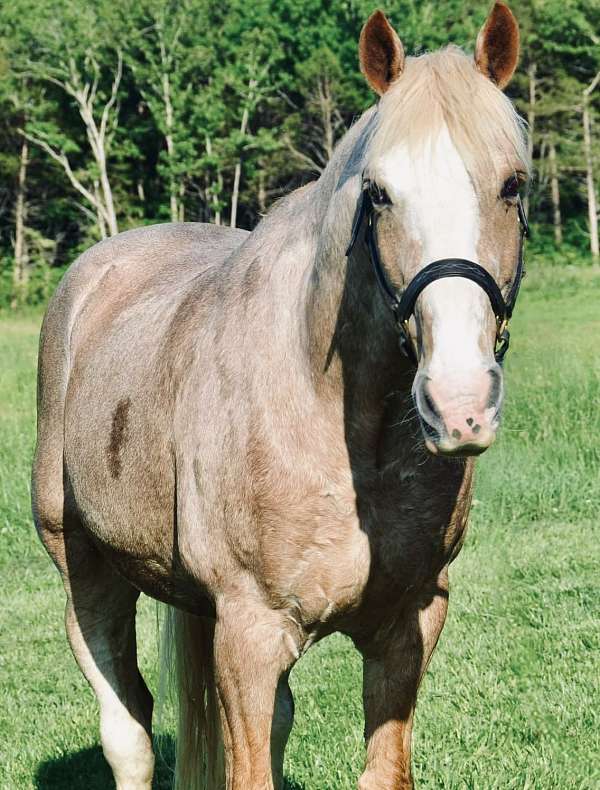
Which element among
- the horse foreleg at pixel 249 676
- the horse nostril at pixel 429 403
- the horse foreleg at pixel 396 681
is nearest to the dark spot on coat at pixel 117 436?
the horse foreleg at pixel 249 676

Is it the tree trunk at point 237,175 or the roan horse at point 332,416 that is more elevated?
the roan horse at point 332,416

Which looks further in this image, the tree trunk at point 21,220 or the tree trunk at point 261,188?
the tree trunk at point 261,188

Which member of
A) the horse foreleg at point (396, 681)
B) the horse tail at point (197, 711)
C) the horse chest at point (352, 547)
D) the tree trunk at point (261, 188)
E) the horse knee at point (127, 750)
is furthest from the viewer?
the tree trunk at point (261, 188)

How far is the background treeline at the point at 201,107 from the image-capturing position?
1329 inches

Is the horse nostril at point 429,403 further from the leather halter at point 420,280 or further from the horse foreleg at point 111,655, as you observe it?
the horse foreleg at point 111,655

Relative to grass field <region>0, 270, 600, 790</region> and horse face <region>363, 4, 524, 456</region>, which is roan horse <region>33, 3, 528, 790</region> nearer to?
horse face <region>363, 4, 524, 456</region>

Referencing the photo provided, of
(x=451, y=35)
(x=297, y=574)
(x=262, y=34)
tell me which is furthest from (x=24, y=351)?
(x=451, y=35)

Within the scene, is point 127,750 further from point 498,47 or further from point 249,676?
point 498,47

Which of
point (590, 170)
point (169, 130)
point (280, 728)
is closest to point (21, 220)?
point (169, 130)

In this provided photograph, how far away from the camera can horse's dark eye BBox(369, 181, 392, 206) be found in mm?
2190

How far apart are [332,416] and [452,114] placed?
778mm

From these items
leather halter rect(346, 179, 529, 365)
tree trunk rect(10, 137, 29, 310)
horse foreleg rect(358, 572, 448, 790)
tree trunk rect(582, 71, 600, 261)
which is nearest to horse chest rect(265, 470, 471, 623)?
horse foreleg rect(358, 572, 448, 790)

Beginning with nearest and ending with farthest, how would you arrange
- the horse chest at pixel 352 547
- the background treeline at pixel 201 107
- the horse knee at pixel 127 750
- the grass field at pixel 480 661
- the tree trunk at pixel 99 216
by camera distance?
the horse chest at pixel 352 547 < the horse knee at pixel 127 750 < the grass field at pixel 480 661 < the background treeline at pixel 201 107 < the tree trunk at pixel 99 216

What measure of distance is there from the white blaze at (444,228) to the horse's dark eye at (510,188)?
11 cm
